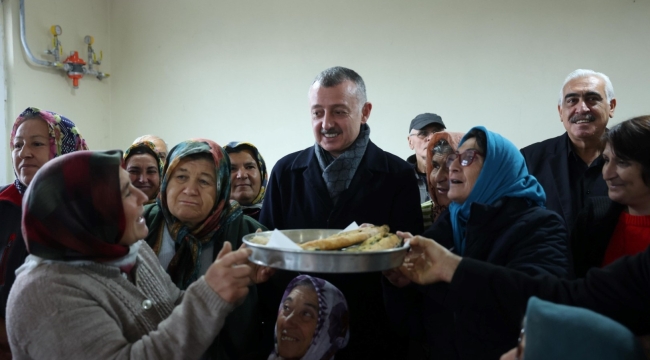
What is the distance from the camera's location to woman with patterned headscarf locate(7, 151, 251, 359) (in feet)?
4.06

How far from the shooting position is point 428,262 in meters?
1.65

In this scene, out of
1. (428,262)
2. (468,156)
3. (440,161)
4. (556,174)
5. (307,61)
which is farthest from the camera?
(307,61)

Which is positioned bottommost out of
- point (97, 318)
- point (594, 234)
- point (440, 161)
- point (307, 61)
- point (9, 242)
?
point (9, 242)

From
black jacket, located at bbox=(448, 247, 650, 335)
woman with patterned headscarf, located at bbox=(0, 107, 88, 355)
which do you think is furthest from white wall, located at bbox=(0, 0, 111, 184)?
black jacket, located at bbox=(448, 247, 650, 335)

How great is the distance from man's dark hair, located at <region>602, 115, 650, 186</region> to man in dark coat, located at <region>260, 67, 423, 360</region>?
2.66 feet

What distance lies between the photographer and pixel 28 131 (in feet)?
8.21

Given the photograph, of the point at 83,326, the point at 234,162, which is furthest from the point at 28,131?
the point at 83,326

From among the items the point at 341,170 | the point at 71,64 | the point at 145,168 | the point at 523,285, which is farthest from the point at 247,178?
the point at 71,64

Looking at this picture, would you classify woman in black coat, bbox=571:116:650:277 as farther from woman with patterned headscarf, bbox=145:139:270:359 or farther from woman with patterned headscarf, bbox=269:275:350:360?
woman with patterned headscarf, bbox=145:139:270:359

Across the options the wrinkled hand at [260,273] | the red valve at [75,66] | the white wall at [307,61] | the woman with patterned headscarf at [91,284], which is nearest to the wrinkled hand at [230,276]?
the woman with patterned headscarf at [91,284]

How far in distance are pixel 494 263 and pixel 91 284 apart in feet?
4.16

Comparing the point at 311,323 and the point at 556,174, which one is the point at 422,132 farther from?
the point at 311,323

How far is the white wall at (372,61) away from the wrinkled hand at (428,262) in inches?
100

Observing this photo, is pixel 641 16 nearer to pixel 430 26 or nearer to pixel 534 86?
pixel 534 86
